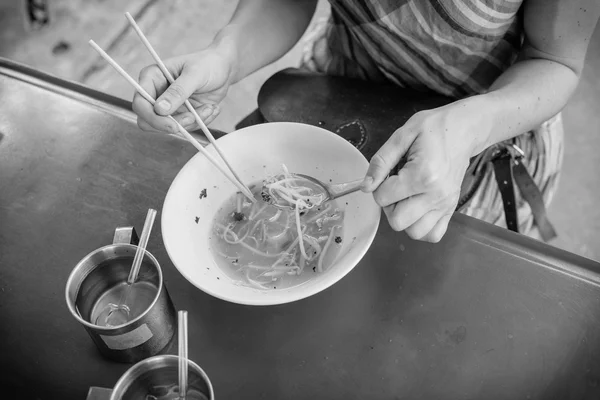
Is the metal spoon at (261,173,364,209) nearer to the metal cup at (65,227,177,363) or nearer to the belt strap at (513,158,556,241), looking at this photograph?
the metal cup at (65,227,177,363)

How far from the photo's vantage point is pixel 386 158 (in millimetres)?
1003

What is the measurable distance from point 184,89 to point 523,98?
29.1 inches

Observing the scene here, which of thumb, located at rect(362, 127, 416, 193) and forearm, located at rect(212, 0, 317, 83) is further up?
forearm, located at rect(212, 0, 317, 83)

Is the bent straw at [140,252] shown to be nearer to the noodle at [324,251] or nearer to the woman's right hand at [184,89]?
the woman's right hand at [184,89]

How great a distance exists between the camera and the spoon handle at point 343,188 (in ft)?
3.52

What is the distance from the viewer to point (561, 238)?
93.7 inches

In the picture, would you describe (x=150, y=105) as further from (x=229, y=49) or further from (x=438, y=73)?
(x=438, y=73)

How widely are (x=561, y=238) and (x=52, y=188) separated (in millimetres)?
2046

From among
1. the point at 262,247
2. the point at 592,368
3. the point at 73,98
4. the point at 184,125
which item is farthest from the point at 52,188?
the point at 592,368

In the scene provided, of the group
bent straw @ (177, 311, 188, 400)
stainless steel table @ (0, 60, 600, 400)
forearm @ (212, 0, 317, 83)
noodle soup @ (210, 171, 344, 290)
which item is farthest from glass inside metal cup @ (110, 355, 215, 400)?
forearm @ (212, 0, 317, 83)

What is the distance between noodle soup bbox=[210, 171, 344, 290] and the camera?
114 centimetres

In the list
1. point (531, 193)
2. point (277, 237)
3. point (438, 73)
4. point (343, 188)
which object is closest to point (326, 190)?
point (343, 188)

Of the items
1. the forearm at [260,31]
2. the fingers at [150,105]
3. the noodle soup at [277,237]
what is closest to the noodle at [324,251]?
the noodle soup at [277,237]

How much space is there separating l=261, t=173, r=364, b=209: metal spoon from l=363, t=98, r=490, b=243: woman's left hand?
0.07 meters
